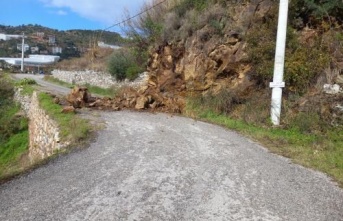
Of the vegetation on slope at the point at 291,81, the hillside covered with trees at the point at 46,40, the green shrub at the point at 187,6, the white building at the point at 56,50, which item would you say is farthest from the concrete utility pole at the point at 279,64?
the white building at the point at 56,50

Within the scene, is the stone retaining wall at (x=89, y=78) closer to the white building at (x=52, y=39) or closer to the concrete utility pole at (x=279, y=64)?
the concrete utility pole at (x=279, y=64)

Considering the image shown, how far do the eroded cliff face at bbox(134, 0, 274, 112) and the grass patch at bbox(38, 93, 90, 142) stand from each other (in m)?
3.58

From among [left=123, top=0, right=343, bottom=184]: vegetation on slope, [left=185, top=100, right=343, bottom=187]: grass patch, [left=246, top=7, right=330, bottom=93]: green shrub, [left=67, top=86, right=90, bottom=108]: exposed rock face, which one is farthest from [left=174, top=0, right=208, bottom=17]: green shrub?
[left=185, top=100, right=343, bottom=187]: grass patch

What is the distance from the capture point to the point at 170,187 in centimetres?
566

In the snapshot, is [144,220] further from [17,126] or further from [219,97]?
[17,126]

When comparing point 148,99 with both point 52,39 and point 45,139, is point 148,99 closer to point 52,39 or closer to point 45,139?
point 45,139

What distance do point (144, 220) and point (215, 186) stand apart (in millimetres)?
1659

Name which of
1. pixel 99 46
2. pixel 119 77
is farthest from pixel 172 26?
pixel 99 46

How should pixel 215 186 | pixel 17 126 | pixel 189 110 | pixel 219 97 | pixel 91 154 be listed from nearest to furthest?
pixel 215 186, pixel 91 154, pixel 219 97, pixel 189 110, pixel 17 126

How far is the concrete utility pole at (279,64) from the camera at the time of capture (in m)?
10.8

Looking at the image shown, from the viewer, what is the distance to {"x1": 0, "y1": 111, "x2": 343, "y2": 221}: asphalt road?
4770mm

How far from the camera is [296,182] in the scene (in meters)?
6.33

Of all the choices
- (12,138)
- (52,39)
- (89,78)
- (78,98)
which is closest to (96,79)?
(89,78)

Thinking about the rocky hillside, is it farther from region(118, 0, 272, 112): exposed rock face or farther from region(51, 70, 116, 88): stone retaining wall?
region(51, 70, 116, 88): stone retaining wall
